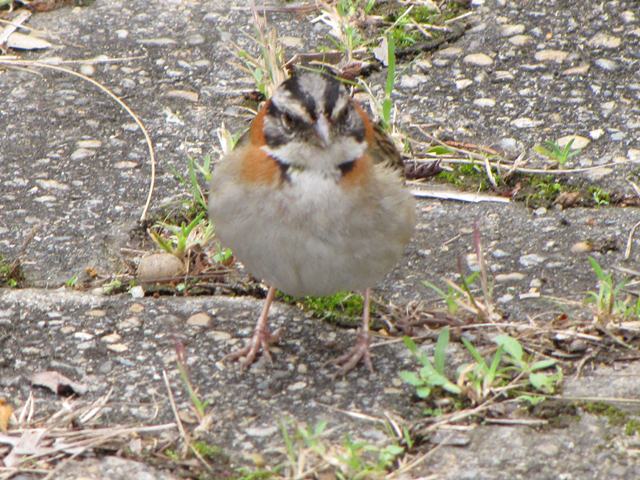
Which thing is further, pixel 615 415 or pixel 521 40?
pixel 521 40

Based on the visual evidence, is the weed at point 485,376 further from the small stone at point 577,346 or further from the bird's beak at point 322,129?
the bird's beak at point 322,129

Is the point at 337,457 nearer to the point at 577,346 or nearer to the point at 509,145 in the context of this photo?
the point at 577,346

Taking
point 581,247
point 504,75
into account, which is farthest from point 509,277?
point 504,75

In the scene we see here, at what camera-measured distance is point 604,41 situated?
566 cm

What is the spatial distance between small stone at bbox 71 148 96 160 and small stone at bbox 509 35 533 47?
6.68 ft

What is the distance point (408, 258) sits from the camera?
4.56 metres

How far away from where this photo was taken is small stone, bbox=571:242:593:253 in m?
4.46

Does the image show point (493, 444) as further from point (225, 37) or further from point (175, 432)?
point (225, 37)

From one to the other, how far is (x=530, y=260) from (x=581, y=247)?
208 millimetres

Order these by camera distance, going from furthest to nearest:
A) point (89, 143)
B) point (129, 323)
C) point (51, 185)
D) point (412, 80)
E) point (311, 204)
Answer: point (412, 80) → point (89, 143) → point (51, 185) → point (129, 323) → point (311, 204)

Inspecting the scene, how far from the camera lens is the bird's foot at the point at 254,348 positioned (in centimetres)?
386

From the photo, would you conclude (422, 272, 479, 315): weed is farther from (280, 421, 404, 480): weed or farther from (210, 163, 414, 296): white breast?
(280, 421, 404, 480): weed

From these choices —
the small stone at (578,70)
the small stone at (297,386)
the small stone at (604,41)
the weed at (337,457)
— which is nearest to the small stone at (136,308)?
the small stone at (297,386)

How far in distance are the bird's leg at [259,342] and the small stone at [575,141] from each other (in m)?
1.63
